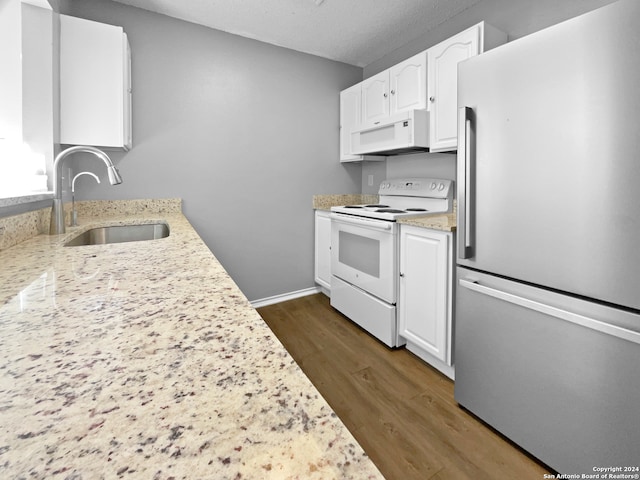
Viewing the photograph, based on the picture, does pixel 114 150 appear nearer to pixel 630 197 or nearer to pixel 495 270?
pixel 495 270

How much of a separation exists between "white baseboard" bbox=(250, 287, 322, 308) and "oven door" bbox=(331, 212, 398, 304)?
0.51 metres

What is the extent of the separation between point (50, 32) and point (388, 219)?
2130 millimetres

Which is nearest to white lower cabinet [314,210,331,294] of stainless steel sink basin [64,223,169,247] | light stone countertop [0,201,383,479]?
stainless steel sink basin [64,223,169,247]

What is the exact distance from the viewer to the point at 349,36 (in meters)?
2.61

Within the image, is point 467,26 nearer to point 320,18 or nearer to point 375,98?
point 375,98

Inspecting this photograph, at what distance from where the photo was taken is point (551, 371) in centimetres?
118

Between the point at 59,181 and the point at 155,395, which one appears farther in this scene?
the point at 59,181

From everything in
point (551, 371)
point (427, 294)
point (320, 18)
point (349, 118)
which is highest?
point (320, 18)

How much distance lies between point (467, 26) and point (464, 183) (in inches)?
61.3

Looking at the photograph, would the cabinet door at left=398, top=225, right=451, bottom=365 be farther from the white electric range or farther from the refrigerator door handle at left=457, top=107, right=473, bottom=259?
the refrigerator door handle at left=457, top=107, right=473, bottom=259

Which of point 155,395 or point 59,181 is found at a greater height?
point 59,181

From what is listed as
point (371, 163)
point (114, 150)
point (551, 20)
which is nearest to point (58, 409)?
point (114, 150)

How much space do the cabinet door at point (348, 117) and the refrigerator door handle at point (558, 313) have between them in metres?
1.91

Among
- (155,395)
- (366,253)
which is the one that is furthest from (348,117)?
(155,395)
